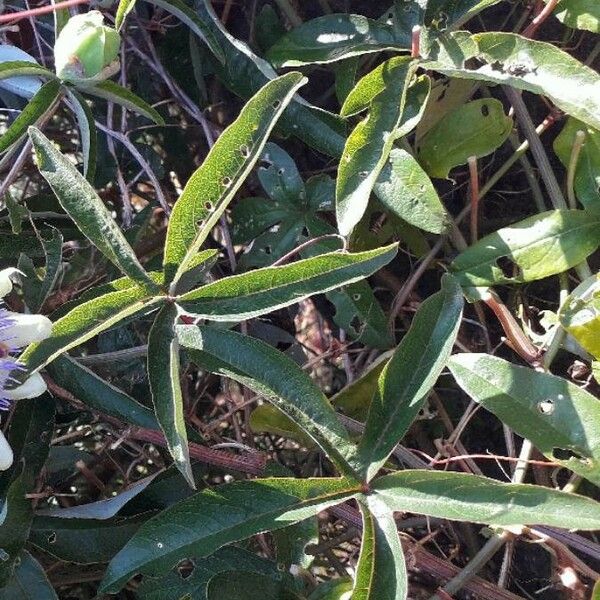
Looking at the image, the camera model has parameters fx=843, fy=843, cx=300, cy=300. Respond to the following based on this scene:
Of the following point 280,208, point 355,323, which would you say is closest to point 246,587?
point 355,323

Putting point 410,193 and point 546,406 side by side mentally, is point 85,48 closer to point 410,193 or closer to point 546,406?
point 410,193

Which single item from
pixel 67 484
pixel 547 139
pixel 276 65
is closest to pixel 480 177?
pixel 547 139

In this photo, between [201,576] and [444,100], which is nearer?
[201,576]

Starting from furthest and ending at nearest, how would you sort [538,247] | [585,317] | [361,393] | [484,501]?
1. [361,393]
2. [538,247]
3. [585,317]
4. [484,501]

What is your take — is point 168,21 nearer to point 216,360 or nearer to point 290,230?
point 290,230

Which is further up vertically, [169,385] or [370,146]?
[370,146]

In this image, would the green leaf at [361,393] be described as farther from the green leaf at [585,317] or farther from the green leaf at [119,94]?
the green leaf at [119,94]

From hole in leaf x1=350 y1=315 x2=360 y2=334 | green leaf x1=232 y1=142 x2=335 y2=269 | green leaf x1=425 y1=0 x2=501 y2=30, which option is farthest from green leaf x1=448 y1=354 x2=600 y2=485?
green leaf x1=425 y1=0 x2=501 y2=30

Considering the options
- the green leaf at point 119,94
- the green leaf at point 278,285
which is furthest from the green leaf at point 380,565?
the green leaf at point 119,94
